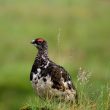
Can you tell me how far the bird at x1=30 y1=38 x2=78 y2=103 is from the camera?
12.6 m

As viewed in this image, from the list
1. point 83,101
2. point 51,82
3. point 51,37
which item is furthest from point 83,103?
point 51,37

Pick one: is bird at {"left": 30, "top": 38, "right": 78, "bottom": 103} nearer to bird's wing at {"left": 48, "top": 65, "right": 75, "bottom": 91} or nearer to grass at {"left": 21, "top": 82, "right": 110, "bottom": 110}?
bird's wing at {"left": 48, "top": 65, "right": 75, "bottom": 91}

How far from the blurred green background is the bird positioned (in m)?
6.93

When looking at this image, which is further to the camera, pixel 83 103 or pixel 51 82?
pixel 51 82

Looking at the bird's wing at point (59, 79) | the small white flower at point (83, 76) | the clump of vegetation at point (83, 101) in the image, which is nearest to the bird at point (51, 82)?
the bird's wing at point (59, 79)

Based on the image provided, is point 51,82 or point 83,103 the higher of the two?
point 51,82

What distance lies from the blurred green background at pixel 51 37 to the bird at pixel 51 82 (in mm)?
6928

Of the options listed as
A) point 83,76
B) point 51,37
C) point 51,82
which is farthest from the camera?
point 51,37

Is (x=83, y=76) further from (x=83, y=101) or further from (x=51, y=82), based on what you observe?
(x=51, y=82)

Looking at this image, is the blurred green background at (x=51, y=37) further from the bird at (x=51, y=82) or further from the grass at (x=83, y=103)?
the grass at (x=83, y=103)

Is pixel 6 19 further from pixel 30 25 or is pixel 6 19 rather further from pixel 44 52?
pixel 44 52

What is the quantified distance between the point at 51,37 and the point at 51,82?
17.1m

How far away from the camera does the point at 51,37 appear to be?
2973 centimetres

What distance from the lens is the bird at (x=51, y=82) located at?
1264cm
